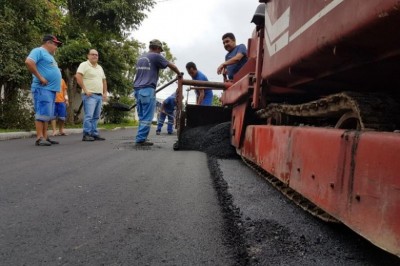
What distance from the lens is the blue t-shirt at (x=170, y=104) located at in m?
11.6

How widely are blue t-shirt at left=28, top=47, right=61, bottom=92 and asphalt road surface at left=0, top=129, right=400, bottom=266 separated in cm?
325

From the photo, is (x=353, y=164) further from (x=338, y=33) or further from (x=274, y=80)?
(x=274, y=80)

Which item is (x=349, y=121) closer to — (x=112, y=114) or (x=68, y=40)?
(x=68, y=40)

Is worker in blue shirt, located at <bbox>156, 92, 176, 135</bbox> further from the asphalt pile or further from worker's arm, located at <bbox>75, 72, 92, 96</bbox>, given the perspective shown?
the asphalt pile

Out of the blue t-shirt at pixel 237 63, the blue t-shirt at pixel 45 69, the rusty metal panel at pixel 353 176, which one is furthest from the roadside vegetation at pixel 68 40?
the rusty metal panel at pixel 353 176

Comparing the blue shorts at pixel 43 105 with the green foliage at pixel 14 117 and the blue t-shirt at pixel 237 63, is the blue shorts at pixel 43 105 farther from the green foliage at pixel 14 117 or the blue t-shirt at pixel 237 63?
the green foliage at pixel 14 117

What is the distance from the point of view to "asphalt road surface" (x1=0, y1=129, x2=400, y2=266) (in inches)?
61.0

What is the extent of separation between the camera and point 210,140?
5.60 meters

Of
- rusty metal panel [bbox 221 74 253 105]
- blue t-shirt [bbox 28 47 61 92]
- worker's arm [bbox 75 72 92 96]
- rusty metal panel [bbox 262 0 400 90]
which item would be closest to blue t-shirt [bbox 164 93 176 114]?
worker's arm [bbox 75 72 92 96]

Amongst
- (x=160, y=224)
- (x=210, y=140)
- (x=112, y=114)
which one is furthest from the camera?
(x=112, y=114)

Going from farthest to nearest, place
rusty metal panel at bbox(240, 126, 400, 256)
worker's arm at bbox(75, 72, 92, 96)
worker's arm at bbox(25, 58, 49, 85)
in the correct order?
worker's arm at bbox(75, 72, 92, 96) → worker's arm at bbox(25, 58, 49, 85) → rusty metal panel at bbox(240, 126, 400, 256)

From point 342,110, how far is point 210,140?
359cm

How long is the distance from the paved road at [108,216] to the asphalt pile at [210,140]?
130cm

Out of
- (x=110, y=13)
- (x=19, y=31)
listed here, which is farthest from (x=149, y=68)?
(x=110, y=13)
